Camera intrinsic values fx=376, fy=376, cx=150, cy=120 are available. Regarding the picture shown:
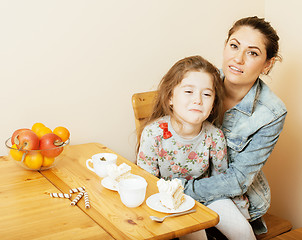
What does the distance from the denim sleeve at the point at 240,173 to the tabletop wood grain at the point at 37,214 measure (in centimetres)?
59

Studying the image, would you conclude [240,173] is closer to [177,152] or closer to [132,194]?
[177,152]

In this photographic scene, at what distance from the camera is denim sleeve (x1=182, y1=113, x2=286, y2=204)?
5.06ft

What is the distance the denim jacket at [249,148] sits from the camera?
155 centimetres

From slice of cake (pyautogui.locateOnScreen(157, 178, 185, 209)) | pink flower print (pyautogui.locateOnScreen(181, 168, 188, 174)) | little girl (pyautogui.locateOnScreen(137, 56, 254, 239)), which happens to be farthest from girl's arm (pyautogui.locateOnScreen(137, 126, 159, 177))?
slice of cake (pyautogui.locateOnScreen(157, 178, 185, 209))

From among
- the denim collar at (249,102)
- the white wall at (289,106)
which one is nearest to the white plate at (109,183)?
the denim collar at (249,102)

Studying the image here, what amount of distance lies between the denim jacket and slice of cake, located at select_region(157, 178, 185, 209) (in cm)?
44

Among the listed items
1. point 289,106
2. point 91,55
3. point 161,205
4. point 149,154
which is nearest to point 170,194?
point 161,205

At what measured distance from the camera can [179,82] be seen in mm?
1544

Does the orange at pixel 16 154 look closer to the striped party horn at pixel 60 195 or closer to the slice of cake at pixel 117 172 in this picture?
the striped party horn at pixel 60 195

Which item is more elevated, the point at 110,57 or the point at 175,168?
the point at 110,57

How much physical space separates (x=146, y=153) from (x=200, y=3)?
0.98 m

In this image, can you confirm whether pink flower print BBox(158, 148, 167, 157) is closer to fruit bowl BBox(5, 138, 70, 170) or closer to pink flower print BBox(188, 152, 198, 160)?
pink flower print BBox(188, 152, 198, 160)

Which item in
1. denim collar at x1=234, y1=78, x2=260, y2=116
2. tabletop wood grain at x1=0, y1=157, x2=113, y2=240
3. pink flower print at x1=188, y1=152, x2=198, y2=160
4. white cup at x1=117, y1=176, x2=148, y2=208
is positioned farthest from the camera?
denim collar at x1=234, y1=78, x2=260, y2=116

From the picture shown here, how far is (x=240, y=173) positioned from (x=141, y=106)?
1.83 feet
